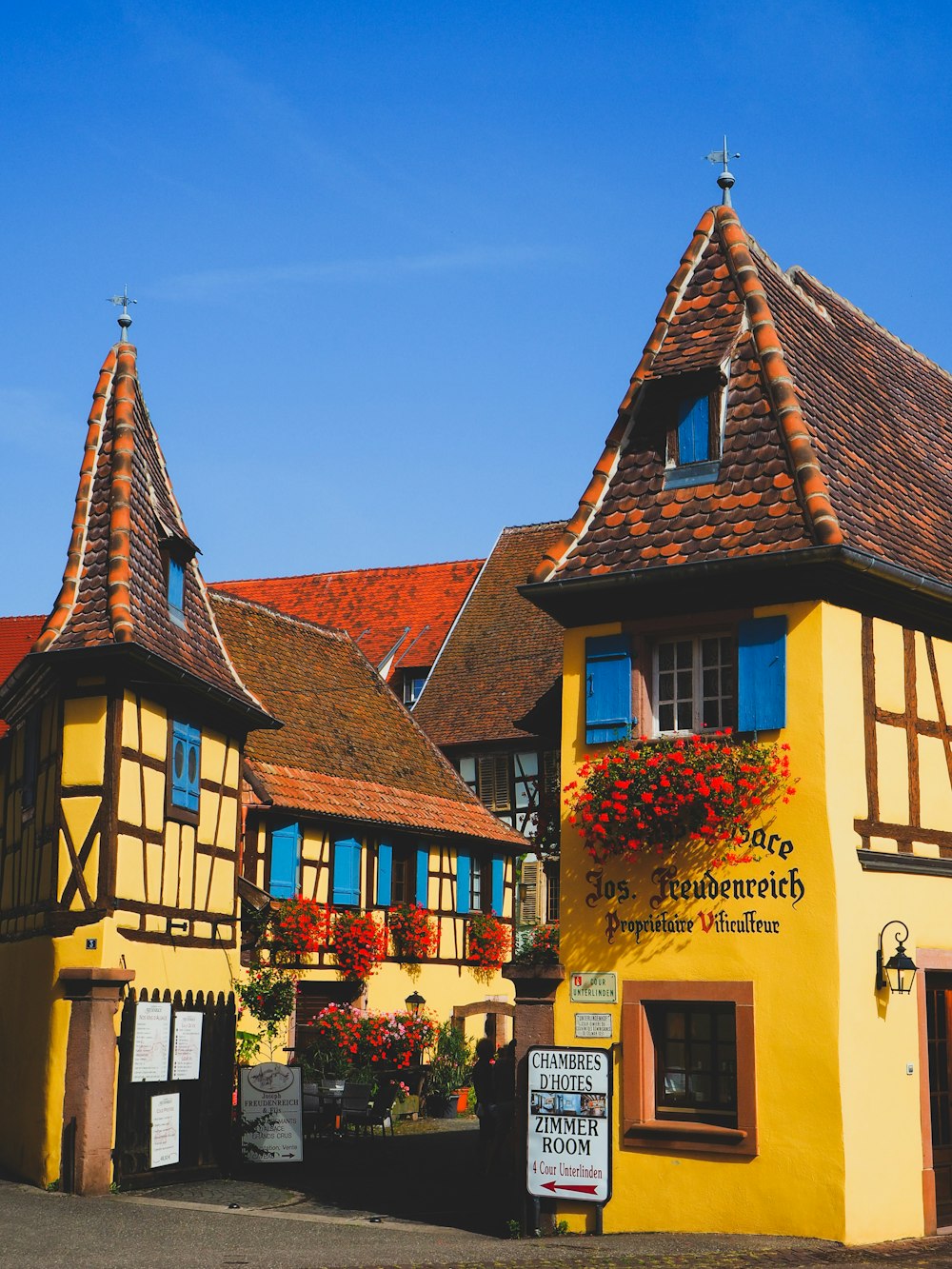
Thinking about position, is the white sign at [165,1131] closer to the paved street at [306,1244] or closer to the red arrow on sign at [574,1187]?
the paved street at [306,1244]

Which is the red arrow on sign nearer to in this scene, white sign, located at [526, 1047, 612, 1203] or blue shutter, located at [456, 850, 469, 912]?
white sign, located at [526, 1047, 612, 1203]

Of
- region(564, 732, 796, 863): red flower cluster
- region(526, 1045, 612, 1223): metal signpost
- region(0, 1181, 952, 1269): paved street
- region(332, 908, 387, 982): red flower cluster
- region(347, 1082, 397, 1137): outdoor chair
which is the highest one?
region(564, 732, 796, 863): red flower cluster

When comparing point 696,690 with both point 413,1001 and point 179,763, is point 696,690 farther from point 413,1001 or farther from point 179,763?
point 413,1001

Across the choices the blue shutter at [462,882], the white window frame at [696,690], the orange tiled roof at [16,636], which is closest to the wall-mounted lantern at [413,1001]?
the blue shutter at [462,882]

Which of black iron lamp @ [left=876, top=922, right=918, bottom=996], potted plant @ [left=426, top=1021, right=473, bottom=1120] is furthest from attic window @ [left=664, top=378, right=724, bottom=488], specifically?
potted plant @ [left=426, top=1021, right=473, bottom=1120]

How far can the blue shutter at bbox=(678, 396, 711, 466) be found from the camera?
50.2ft

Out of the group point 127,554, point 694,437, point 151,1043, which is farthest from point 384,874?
point 694,437

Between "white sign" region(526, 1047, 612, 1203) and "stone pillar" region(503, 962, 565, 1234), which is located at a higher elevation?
"stone pillar" region(503, 962, 565, 1234)

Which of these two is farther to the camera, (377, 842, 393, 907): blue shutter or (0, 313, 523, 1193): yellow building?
(377, 842, 393, 907): blue shutter

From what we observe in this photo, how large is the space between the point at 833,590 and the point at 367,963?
15.1 metres

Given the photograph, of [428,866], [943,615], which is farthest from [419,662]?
[943,615]

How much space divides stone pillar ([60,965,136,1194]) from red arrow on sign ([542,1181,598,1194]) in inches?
211

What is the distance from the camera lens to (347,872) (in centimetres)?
2759

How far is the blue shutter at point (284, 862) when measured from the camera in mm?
25797
